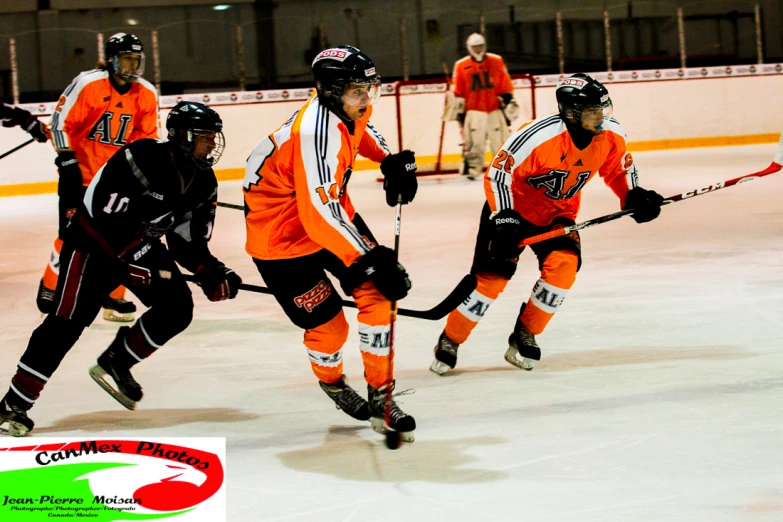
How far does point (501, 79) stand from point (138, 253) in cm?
737

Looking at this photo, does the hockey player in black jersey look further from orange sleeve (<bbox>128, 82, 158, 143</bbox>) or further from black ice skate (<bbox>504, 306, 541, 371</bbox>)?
orange sleeve (<bbox>128, 82, 158, 143</bbox>)

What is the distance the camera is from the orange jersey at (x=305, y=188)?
114 inches

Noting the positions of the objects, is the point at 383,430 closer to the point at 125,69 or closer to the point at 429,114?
the point at 125,69

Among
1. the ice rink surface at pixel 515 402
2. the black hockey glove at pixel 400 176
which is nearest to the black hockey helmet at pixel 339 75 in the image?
the black hockey glove at pixel 400 176

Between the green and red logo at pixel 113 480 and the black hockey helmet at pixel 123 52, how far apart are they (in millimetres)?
2816

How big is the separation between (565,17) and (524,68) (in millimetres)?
720

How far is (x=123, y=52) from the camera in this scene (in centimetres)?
490

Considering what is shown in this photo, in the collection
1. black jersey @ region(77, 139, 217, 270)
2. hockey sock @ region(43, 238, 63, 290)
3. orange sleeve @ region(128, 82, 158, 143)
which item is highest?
orange sleeve @ region(128, 82, 158, 143)

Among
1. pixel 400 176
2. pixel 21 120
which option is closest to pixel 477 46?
pixel 21 120

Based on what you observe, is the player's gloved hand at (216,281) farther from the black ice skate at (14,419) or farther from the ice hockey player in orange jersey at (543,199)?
the ice hockey player in orange jersey at (543,199)

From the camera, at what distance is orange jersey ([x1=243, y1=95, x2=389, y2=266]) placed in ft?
9.47

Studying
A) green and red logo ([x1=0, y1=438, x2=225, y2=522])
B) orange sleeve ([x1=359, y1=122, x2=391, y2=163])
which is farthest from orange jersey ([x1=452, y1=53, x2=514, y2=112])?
green and red logo ([x1=0, y1=438, x2=225, y2=522])

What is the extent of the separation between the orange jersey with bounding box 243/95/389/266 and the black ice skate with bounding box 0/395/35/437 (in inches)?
32.4

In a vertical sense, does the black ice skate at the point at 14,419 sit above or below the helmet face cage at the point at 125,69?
below
